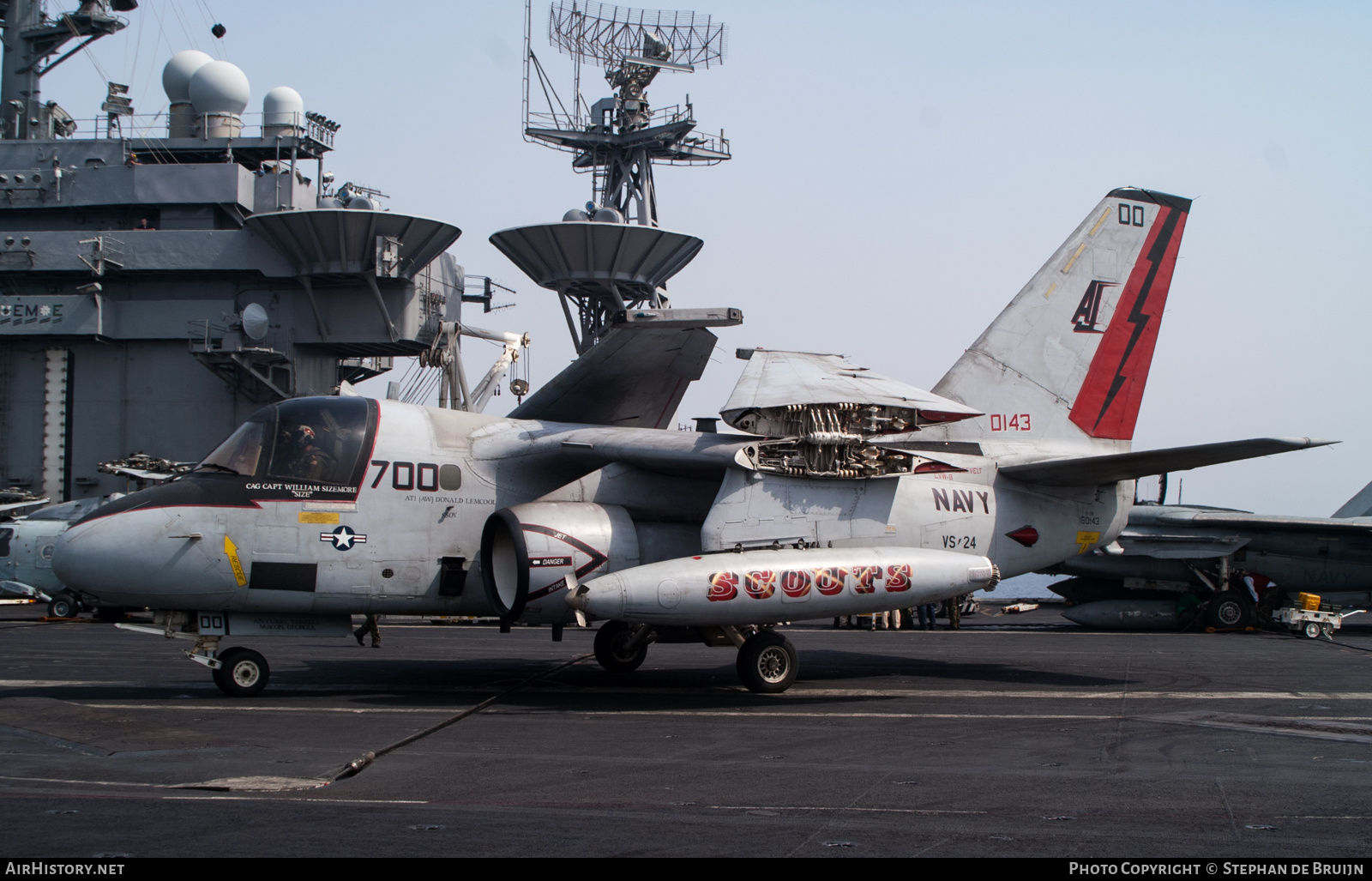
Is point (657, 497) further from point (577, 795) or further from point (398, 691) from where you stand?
point (577, 795)

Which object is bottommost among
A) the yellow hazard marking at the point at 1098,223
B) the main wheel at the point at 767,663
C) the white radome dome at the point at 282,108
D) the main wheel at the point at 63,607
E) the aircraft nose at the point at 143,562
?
the main wheel at the point at 63,607

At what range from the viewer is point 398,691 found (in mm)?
12719

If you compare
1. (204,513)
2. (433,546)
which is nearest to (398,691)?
(433,546)

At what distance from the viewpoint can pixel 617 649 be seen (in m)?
14.7

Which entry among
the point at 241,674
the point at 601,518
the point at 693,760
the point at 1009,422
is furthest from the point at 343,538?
the point at 1009,422

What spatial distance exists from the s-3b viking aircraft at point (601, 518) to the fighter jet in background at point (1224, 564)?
13.4m

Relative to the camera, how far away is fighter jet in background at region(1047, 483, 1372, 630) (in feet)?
84.3

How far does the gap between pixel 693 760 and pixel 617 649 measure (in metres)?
6.22

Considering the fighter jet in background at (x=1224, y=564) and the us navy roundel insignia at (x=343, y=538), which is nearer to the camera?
the us navy roundel insignia at (x=343, y=538)

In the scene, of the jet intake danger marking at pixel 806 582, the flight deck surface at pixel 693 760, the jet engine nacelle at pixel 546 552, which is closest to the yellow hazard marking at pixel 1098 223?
the flight deck surface at pixel 693 760

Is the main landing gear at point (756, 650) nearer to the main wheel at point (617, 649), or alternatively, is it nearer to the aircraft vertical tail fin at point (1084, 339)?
the main wheel at point (617, 649)

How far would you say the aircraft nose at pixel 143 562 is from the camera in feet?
36.6

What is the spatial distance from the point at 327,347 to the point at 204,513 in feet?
118

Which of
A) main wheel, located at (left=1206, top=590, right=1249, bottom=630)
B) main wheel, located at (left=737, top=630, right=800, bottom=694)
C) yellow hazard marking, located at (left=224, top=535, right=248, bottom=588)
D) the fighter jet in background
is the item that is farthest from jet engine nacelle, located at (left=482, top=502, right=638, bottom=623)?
main wheel, located at (left=1206, top=590, right=1249, bottom=630)
